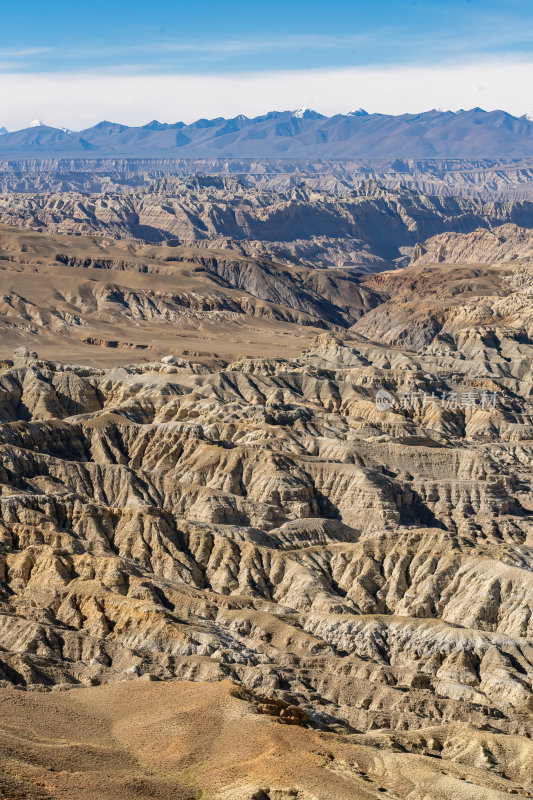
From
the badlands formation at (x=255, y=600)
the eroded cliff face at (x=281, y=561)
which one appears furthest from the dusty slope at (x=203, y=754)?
the eroded cliff face at (x=281, y=561)

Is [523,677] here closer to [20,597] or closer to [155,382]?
[20,597]

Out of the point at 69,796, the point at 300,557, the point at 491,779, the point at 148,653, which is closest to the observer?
the point at 69,796

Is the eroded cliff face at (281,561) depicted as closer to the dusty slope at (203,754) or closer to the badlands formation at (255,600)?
the badlands formation at (255,600)

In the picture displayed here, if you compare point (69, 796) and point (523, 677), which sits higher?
point (69, 796)

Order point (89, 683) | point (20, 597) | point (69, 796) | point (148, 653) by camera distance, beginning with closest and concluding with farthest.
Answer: point (69, 796) → point (89, 683) → point (148, 653) → point (20, 597)

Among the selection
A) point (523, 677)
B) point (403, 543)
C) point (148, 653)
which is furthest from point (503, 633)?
point (148, 653)

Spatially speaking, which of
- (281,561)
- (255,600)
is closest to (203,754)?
(255,600)

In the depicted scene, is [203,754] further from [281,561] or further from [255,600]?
[281,561]
